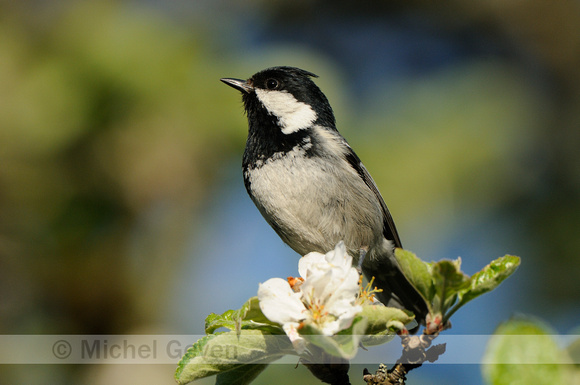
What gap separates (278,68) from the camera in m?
3.33

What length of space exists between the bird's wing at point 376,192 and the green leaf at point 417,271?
203 centimetres

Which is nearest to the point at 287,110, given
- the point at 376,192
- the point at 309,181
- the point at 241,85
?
the point at 241,85

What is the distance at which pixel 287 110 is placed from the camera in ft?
10.4

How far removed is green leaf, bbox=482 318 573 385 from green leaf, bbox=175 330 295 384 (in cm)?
64

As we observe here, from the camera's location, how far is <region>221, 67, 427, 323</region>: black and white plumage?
2859 mm

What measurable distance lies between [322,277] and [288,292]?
11 centimetres

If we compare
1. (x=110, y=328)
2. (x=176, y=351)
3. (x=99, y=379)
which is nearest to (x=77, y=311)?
(x=110, y=328)

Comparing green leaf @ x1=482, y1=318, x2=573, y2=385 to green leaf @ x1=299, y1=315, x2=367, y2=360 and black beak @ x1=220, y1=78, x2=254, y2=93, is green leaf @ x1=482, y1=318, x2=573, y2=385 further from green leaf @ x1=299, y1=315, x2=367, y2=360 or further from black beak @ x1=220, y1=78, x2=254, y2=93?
black beak @ x1=220, y1=78, x2=254, y2=93

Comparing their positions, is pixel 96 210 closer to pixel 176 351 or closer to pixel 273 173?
pixel 273 173

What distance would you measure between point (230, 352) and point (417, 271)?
530 millimetres

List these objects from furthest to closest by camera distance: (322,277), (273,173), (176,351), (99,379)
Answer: (99,379)
(273,173)
(176,351)
(322,277)

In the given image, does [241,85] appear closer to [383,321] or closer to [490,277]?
[383,321]

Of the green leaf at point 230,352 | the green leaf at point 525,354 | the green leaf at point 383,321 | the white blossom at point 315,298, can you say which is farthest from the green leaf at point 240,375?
the green leaf at point 525,354

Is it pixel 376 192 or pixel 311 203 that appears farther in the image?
pixel 376 192
